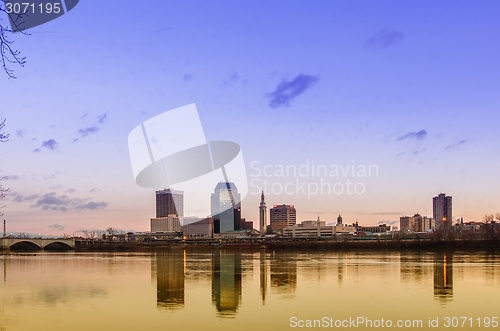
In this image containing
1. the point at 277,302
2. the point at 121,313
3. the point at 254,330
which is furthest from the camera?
the point at 277,302

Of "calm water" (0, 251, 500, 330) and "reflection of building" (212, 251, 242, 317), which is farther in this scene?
"reflection of building" (212, 251, 242, 317)

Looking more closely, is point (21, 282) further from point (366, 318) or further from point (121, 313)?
point (366, 318)

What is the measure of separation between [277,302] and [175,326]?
342 inches

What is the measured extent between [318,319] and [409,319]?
4232mm

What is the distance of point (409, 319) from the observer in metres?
25.2

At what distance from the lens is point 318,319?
2533 centimetres

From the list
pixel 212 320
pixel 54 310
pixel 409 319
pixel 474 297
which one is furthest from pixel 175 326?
pixel 474 297

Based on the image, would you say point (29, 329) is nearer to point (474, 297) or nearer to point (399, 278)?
point (474, 297)

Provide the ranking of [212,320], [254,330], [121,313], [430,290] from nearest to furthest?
[254,330] → [212,320] → [121,313] → [430,290]

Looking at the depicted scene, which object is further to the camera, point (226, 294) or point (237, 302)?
point (226, 294)

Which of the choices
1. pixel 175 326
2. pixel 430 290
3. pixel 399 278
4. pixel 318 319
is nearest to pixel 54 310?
pixel 175 326

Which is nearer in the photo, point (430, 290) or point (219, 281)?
point (430, 290)

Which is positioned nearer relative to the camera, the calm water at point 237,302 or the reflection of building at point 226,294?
the calm water at point 237,302

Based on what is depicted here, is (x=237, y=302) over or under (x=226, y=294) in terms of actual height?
over
